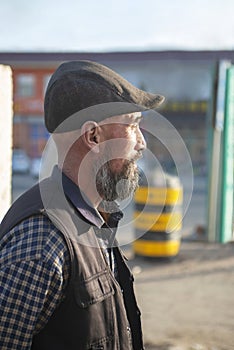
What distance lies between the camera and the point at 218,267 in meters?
8.12

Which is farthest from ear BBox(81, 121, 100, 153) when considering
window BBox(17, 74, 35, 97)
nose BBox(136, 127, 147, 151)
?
window BBox(17, 74, 35, 97)

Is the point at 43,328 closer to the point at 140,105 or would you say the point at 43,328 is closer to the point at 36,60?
the point at 140,105

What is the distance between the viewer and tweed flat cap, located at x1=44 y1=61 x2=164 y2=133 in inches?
68.5

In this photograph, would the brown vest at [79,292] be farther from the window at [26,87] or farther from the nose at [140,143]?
the window at [26,87]

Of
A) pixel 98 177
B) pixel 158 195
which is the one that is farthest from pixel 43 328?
pixel 158 195

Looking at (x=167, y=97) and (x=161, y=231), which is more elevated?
(x=161, y=231)

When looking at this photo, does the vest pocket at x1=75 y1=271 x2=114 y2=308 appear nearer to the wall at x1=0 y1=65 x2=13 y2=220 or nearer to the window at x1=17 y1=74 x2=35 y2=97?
the wall at x1=0 y1=65 x2=13 y2=220

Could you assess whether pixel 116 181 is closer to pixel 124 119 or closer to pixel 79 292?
pixel 124 119

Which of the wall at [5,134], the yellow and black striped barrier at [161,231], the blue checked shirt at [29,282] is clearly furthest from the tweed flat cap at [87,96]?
the yellow and black striped barrier at [161,231]

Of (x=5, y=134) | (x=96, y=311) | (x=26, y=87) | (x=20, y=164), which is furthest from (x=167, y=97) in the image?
(x=96, y=311)

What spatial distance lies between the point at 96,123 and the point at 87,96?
0.10 meters

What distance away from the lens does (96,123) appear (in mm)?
1780

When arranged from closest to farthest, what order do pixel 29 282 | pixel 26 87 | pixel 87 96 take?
pixel 29 282 < pixel 87 96 < pixel 26 87

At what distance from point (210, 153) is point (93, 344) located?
337 inches
